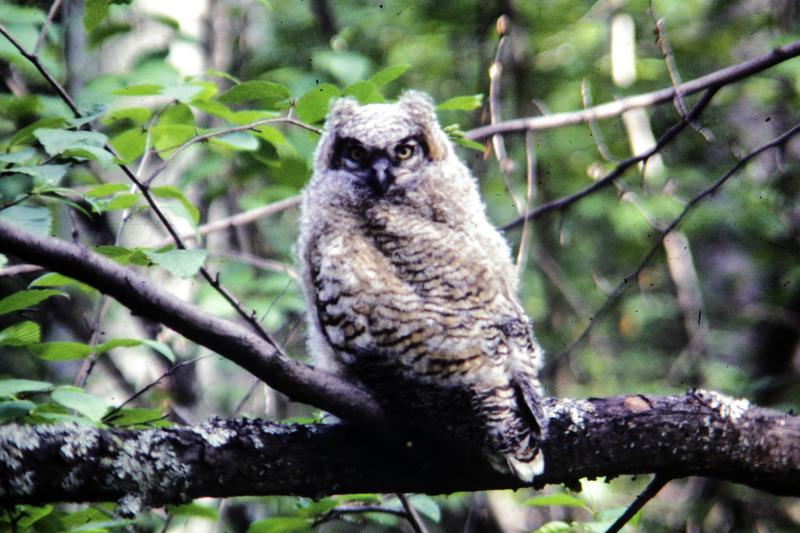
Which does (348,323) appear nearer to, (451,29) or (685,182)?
(451,29)

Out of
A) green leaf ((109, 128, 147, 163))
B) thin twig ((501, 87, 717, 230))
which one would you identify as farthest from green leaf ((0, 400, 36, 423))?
thin twig ((501, 87, 717, 230))

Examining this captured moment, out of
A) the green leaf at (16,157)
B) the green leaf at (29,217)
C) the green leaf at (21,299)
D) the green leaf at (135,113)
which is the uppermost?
the green leaf at (135,113)

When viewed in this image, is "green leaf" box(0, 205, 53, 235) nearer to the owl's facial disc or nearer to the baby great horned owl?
the baby great horned owl

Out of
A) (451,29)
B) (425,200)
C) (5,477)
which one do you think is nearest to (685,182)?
(451,29)

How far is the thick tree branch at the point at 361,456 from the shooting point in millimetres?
1615

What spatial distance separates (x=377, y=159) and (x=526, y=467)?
113cm

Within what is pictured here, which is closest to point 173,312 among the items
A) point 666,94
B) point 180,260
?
point 180,260

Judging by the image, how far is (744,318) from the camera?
474 centimetres

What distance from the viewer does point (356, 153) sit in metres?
2.59

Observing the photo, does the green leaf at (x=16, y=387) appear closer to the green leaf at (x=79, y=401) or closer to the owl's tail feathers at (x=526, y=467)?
the green leaf at (x=79, y=401)

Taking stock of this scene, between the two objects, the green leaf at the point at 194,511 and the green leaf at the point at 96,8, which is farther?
the green leaf at the point at 96,8

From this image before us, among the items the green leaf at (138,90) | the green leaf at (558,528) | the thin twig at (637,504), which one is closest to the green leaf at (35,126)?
the green leaf at (138,90)

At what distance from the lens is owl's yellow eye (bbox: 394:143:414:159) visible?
2572 millimetres

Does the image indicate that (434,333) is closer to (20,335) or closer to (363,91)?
(363,91)
